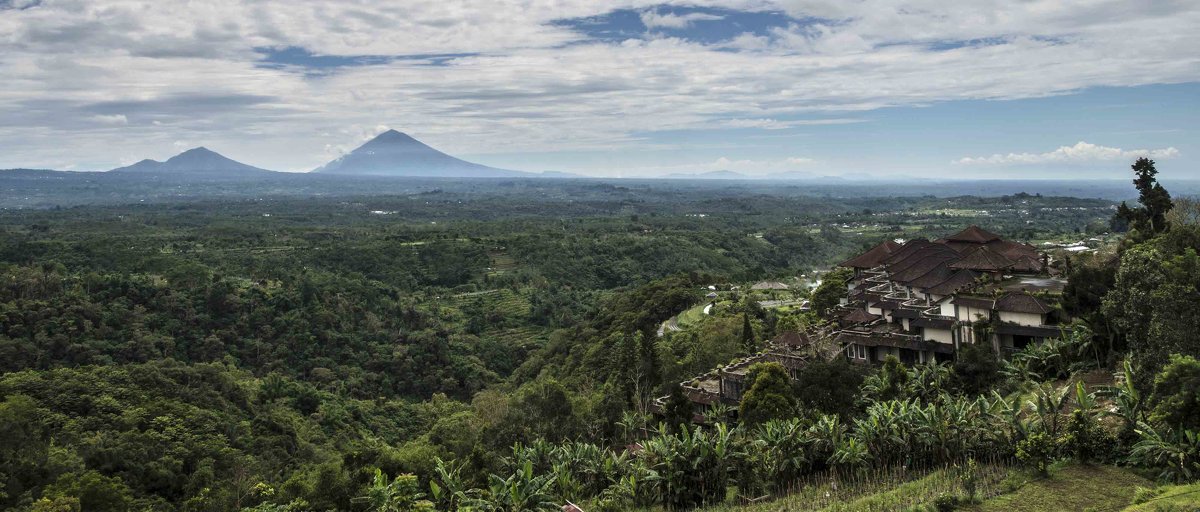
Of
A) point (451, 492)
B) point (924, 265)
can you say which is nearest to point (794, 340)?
point (924, 265)

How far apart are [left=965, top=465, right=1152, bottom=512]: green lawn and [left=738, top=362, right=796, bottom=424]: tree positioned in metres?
5.71

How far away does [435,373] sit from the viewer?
156 ft

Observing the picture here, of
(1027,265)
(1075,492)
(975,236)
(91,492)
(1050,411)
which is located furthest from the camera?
(975,236)

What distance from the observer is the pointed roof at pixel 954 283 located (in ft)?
82.3

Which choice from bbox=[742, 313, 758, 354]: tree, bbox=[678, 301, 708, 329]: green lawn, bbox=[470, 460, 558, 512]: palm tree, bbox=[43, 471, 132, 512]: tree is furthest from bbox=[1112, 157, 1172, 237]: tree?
bbox=[43, 471, 132, 512]: tree

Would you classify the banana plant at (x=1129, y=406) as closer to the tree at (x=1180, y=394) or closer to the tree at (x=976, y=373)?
the tree at (x=1180, y=394)

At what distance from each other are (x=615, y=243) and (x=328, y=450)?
62.2 m

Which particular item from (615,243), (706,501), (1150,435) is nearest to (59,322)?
(706,501)

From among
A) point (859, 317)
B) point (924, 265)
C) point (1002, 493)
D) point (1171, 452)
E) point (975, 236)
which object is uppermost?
point (975, 236)

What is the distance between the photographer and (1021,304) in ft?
70.7

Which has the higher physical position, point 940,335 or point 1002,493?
point 940,335

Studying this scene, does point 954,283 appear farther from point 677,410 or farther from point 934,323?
point 677,410

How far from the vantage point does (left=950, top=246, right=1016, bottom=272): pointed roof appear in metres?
26.6

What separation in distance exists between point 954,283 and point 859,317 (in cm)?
335
